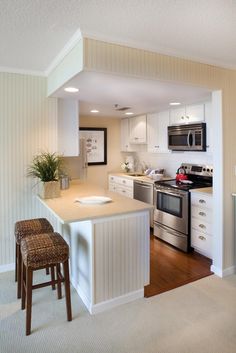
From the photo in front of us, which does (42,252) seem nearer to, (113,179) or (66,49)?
(66,49)

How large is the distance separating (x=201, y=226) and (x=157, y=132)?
1973 millimetres

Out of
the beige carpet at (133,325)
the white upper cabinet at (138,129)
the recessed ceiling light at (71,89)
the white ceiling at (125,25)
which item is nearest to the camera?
the white ceiling at (125,25)

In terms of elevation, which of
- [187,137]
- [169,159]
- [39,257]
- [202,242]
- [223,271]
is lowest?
[223,271]

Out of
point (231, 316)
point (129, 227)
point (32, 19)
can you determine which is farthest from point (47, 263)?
point (32, 19)

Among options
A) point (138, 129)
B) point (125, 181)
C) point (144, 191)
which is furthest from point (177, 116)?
point (125, 181)

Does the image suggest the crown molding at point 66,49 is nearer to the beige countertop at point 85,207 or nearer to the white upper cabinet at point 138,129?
the beige countertop at point 85,207

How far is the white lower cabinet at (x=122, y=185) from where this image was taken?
5023 millimetres

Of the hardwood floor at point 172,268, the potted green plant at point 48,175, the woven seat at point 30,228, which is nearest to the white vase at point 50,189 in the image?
the potted green plant at point 48,175

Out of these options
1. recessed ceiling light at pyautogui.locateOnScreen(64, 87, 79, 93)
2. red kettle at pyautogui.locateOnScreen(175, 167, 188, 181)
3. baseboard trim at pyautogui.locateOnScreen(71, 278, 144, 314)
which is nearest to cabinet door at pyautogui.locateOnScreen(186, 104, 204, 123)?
red kettle at pyautogui.locateOnScreen(175, 167, 188, 181)

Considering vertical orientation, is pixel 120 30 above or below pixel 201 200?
above

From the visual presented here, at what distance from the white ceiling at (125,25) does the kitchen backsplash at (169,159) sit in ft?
6.15

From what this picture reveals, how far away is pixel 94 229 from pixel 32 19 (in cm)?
169

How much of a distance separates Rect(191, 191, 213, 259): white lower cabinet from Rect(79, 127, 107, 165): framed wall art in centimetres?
261

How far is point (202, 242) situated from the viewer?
3539mm
